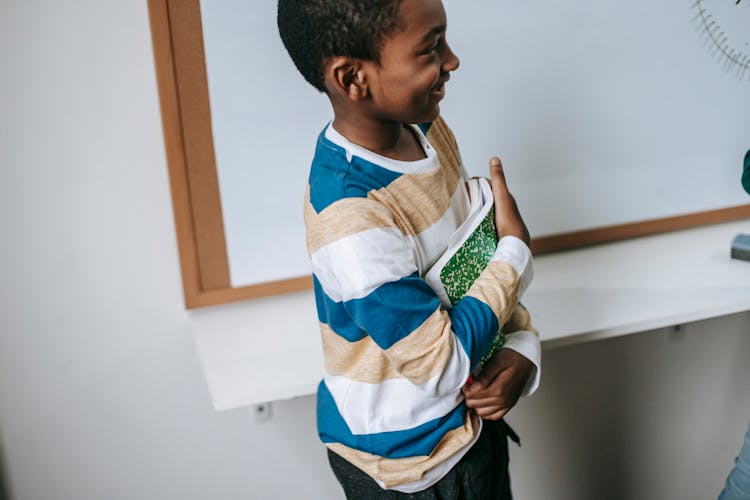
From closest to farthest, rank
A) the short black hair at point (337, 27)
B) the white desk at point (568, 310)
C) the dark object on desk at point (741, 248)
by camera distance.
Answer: the short black hair at point (337, 27), the white desk at point (568, 310), the dark object on desk at point (741, 248)

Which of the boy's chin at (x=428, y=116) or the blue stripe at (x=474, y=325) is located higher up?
the boy's chin at (x=428, y=116)

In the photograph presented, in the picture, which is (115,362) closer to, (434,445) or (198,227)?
(198,227)

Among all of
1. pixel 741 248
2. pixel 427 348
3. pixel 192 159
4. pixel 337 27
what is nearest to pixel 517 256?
pixel 427 348

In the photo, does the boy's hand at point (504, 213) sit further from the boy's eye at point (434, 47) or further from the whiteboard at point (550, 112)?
the whiteboard at point (550, 112)

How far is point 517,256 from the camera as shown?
710mm

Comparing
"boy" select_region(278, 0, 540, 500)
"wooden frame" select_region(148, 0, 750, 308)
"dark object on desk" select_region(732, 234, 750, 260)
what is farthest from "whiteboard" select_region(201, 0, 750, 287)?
"boy" select_region(278, 0, 540, 500)

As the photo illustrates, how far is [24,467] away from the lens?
1.07 m

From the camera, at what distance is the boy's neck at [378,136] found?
2.28 ft

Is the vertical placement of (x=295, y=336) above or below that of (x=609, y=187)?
below

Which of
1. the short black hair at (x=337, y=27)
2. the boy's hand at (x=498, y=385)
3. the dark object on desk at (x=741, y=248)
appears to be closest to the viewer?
the short black hair at (x=337, y=27)

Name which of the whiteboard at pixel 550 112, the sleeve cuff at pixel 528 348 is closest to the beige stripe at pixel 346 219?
the sleeve cuff at pixel 528 348

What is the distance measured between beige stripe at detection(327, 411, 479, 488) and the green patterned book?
71mm

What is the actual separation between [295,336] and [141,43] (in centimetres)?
46

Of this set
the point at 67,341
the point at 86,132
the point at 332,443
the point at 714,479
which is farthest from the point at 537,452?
the point at 86,132
